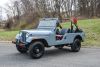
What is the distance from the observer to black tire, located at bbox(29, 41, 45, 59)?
10.2m

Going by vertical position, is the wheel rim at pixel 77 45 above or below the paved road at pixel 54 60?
above

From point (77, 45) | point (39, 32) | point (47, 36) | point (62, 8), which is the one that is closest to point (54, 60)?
point (47, 36)

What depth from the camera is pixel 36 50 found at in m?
10.3

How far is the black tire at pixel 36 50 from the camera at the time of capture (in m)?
10.2

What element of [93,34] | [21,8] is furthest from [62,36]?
[21,8]

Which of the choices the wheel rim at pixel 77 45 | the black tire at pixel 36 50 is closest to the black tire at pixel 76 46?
the wheel rim at pixel 77 45

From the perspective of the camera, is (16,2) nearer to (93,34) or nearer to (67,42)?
(93,34)

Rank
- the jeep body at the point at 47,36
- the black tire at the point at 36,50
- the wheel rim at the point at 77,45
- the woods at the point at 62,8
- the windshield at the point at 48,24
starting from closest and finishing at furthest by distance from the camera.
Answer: the black tire at the point at 36,50
the jeep body at the point at 47,36
the windshield at the point at 48,24
the wheel rim at the point at 77,45
the woods at the point at 62,8

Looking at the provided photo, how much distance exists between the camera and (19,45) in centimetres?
1080

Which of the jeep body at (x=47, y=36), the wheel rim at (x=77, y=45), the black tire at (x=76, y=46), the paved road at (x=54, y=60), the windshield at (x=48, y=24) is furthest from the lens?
the wheel rim at (x=77, y=45)

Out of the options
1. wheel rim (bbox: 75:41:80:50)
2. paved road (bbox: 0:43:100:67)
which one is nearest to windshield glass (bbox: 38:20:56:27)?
paved road (bbox: 0:43:100:67)

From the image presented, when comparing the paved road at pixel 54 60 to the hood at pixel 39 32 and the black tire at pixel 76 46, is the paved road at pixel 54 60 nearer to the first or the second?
the black tire at pixel 76 46

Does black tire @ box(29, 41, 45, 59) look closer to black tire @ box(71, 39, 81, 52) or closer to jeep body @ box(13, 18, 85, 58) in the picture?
jeep body @ box(13, 18, 85, 58)

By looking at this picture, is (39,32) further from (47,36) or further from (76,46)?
(76,46)
